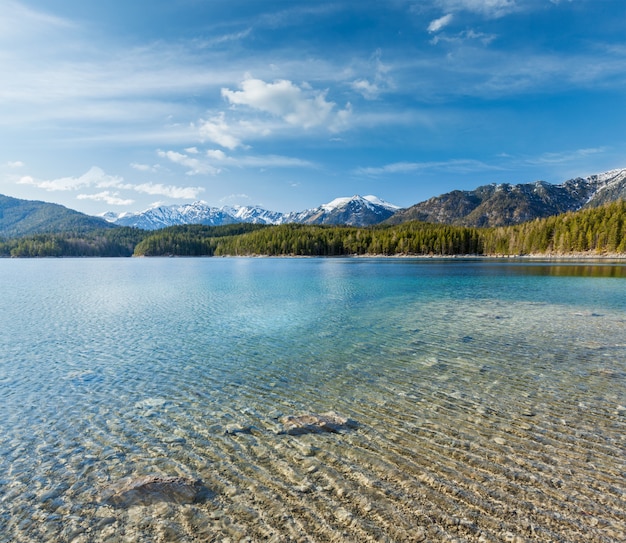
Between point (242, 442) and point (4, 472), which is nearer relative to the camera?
point (4, 472)

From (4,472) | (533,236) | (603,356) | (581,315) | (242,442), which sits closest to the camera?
(4,472)

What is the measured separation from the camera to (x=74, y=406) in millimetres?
12539

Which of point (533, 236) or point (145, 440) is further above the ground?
point (533, 236)

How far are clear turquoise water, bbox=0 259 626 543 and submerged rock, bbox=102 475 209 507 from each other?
191 millimetres

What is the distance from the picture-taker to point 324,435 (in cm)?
1014

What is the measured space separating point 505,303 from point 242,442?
34.1 m

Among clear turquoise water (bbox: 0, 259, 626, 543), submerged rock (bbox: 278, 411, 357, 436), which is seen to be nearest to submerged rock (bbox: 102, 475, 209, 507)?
clear turquoise water (bbox: 0, 259, 626, 543)

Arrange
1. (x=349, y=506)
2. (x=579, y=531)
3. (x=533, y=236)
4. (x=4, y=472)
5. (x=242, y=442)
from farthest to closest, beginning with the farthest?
(x=533, y=236) < (x=242, y=442) < (x=4, y=472) < (x=349, y=506) < (x=579, y=531)

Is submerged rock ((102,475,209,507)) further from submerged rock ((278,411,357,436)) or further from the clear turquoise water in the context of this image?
submerged rock ((278,411,357,436))

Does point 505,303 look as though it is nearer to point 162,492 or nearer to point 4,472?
point 162,492

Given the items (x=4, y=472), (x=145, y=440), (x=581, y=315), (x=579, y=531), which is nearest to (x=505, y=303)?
(x=581, y=315)

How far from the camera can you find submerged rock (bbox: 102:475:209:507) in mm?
7441

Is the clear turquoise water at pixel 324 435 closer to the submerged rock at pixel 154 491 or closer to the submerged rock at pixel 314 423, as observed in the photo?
the submerged rock at pixel 154 491

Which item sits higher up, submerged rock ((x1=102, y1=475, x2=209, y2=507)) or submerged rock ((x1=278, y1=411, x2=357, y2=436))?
submerged rock ((x1=102, y1=475, x2=209, y2=507))
